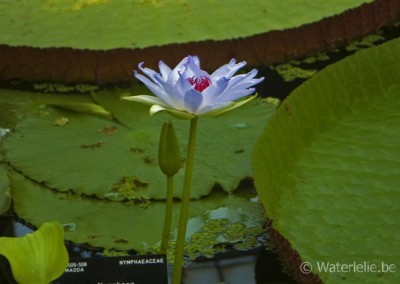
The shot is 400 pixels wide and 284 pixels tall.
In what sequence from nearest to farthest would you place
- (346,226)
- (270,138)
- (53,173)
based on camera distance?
(346,226)
(270,138)
(53,173)

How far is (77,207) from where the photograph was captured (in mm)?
1368

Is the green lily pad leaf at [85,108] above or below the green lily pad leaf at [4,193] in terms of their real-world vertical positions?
above

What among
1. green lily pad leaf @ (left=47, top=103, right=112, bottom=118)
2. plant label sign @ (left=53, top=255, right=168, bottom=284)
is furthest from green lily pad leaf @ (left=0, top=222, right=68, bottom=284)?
green lily pad leaf @ (left=47, top=103, right=112, bottom=118)

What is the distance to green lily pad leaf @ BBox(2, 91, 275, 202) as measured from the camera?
1406 mm

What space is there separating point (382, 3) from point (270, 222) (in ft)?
3.62

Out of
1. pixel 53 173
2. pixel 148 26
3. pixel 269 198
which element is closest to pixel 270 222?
pixel 269 198

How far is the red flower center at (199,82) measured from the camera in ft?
3.03

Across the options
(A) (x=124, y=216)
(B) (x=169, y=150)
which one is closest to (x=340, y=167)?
(A) (x=124, y=216)

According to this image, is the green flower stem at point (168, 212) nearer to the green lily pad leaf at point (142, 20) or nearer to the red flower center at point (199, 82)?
the red flower center at point (199, 82)

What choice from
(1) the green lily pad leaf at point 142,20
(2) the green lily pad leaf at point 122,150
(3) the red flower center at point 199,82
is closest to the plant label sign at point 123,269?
(3) the red flower center at point 199,82

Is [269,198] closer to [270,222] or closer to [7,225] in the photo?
[270,222]

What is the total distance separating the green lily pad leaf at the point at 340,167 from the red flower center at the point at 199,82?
1.04ft

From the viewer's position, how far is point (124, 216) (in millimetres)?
1342

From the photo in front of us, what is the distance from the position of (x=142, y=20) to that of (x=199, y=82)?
3.24 feet
